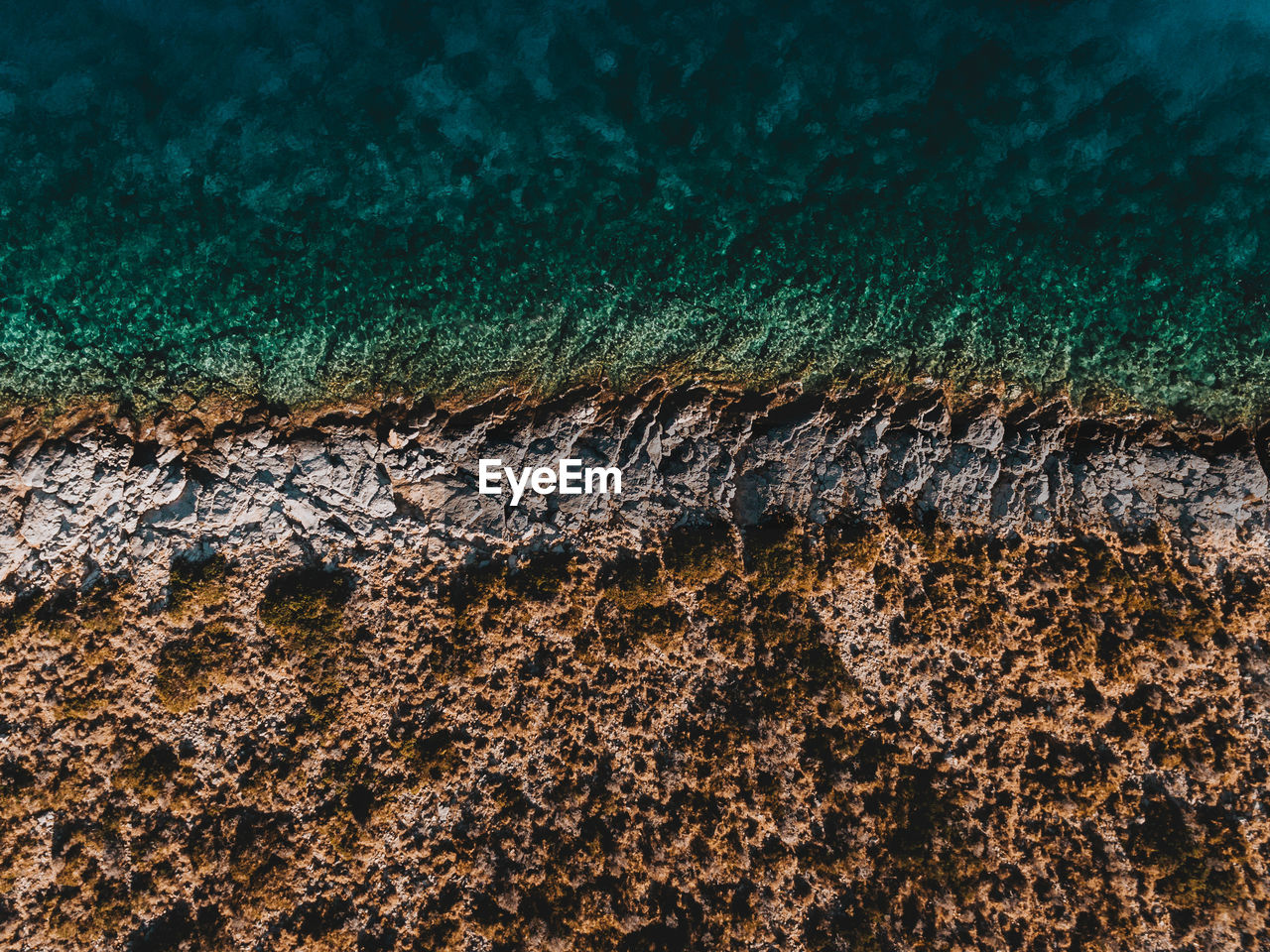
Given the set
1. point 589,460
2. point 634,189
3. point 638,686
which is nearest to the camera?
point 638,686

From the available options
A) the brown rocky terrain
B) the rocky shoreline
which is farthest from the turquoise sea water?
the brown rocky terrain

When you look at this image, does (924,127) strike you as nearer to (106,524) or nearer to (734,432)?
(734,432)

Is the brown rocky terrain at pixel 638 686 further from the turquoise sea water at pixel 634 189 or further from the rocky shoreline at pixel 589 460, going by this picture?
the turquoise sea water at pixel 634 189

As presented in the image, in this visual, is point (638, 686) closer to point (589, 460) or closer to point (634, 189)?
point (589, 460)

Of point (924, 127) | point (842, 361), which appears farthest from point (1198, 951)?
point (924, 127)

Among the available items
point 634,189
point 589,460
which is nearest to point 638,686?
point 589,460

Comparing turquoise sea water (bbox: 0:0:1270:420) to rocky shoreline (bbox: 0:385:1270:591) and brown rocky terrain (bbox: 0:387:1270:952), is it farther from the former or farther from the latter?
brown rocky terrain (bbox: 0:387:1270:952)
